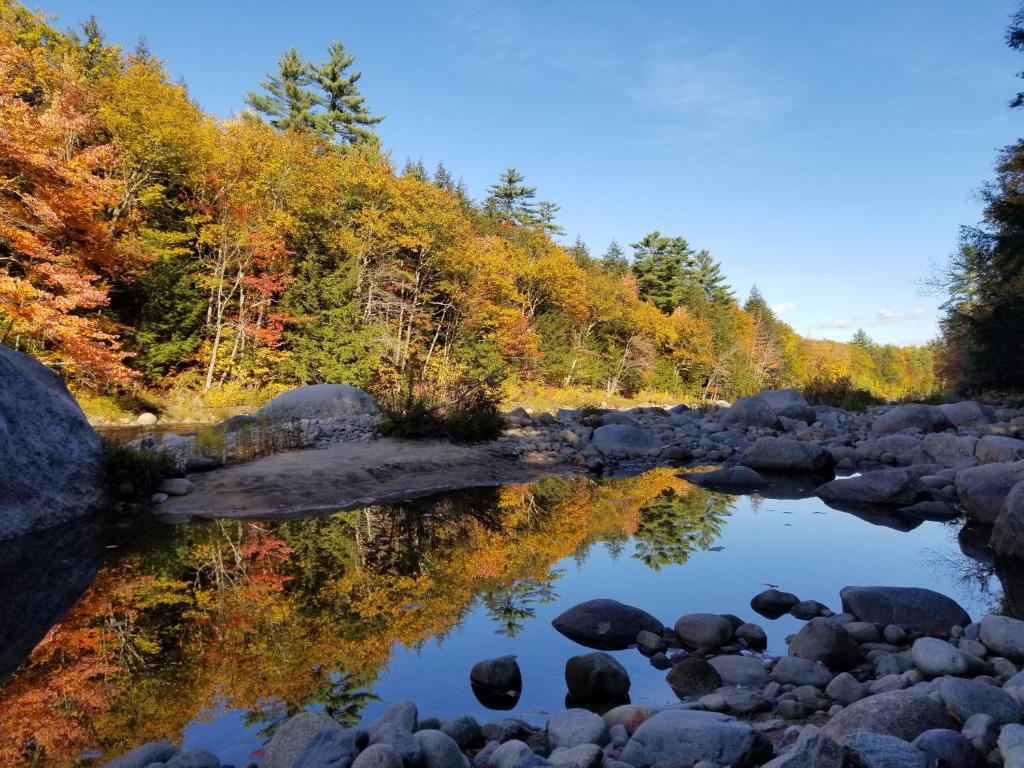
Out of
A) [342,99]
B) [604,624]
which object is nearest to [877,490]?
[604,624]

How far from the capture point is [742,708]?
2.73m

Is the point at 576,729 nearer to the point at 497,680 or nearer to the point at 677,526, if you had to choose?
the point at 497,680

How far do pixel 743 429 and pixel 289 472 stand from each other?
10160 millimetres

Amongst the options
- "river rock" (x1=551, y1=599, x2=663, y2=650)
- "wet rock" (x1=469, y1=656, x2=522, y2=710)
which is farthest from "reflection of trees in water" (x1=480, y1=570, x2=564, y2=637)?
"wet rock" (x1=469, y1=656, x2=522, y2=710)

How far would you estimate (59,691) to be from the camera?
2.95 meters

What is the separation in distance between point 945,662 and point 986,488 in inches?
185

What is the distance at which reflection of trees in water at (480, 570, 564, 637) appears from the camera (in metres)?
3.96

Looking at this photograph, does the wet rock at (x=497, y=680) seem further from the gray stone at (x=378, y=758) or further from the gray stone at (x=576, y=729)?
the gray stone at (x=378, y=758)

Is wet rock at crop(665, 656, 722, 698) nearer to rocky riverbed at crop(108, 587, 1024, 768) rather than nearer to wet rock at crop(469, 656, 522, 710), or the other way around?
rocky riverbed at crop(108, 587, 1024, 768)

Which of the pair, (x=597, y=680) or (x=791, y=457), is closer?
(x=597, y=680)

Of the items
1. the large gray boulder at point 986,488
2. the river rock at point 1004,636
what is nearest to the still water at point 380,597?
the large gray boulder at point 986,488

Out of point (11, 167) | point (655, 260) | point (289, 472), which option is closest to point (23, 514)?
point (289, 472)

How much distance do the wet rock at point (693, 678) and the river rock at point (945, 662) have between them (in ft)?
3.14

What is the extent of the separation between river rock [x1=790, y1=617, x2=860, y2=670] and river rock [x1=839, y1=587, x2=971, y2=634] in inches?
21.2
